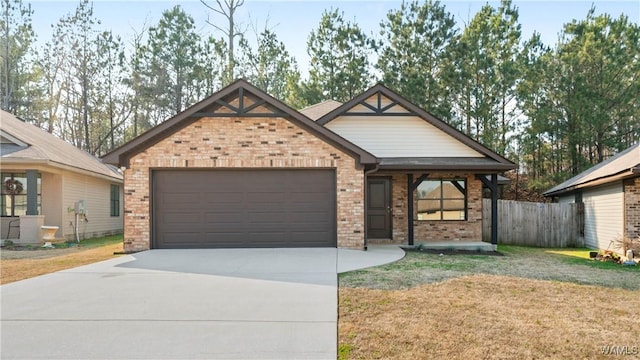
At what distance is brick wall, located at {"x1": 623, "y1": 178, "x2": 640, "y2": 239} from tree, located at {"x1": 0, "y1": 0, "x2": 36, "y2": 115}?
32.3 metres

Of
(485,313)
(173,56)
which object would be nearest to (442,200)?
(485,313)

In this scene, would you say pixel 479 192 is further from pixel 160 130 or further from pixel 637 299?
pixel 160 130

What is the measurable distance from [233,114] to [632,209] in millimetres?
11483

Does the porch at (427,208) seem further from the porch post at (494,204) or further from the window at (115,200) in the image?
the window at (115,200)

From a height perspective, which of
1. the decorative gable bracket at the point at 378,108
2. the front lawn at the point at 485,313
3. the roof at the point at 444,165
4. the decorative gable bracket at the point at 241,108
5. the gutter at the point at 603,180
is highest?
the decorative gable bracket at the point at 378,108

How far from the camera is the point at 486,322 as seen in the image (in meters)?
4.96

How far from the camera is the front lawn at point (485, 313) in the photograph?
4188mm

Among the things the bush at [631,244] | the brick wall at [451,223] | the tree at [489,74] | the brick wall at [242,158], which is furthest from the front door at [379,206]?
the tree at [489,74]

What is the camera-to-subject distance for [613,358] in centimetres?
400

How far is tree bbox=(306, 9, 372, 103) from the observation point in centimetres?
2653

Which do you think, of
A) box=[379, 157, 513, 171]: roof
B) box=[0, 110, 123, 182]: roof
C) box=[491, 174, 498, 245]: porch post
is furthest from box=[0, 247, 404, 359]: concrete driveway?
box=[0, 110, 123, 182]: roof

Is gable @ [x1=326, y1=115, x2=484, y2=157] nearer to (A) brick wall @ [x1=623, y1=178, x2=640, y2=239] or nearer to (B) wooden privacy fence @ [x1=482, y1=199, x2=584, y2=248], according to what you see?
(B) wooden privacy fence @ [x1=482, y1=199, x2=584, y2=248]

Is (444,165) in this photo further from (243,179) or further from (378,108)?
(243,179)

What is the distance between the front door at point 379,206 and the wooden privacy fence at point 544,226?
4828 millimetres
